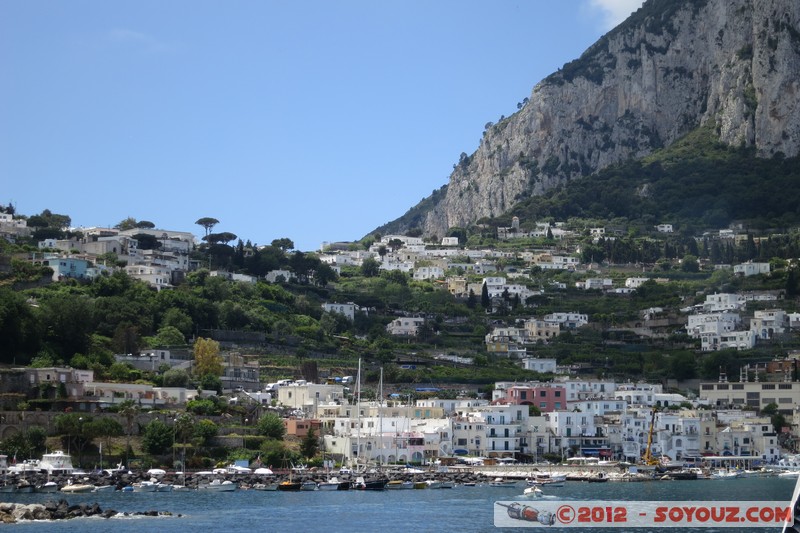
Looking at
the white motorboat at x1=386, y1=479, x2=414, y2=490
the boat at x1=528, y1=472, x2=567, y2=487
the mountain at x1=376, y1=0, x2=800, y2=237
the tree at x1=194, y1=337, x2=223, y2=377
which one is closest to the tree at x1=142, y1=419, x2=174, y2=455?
the white motorboat at x1=386, y1=479, x2=414, y2=490

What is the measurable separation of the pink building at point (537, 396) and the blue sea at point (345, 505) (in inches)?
665

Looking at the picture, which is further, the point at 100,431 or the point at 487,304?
the point at 487,304

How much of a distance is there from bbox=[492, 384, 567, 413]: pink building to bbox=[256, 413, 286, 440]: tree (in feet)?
60.6

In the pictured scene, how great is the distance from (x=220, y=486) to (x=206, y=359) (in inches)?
922

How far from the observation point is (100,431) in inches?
2785

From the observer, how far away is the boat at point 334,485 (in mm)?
68750

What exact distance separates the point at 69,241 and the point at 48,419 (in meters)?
53.0

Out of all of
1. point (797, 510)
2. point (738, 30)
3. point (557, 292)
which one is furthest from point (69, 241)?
point (797, 510)

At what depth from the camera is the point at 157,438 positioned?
7181 centimetres

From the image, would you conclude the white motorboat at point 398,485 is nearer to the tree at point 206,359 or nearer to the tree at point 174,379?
the tree at point 174,379

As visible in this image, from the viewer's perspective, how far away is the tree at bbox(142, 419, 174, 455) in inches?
2830

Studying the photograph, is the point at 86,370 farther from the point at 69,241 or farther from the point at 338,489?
the point at 69,241

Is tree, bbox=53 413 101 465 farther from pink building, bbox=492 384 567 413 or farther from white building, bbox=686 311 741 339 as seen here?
white building, bbox=686 311 741 339

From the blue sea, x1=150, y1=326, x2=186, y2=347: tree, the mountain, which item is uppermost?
the mountain
